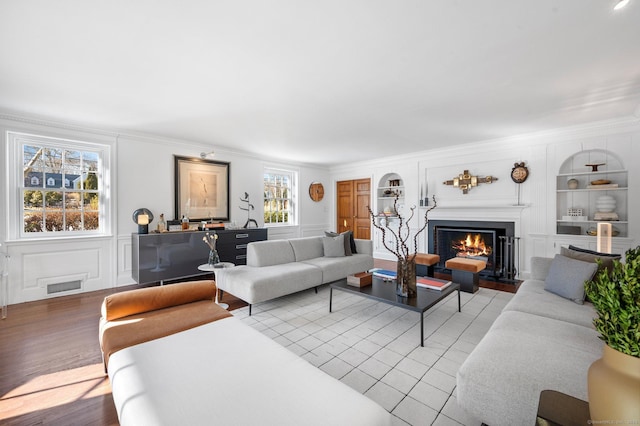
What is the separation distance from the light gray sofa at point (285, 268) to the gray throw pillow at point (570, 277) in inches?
94.4

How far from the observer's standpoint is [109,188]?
4164 mm

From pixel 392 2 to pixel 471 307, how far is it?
3209 millimetres

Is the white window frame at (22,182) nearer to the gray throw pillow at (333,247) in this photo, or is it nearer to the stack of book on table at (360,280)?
the gray throw pillow at (333,247)

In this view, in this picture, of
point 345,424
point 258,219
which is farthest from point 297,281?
point 258,219

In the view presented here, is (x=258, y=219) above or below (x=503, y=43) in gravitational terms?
below

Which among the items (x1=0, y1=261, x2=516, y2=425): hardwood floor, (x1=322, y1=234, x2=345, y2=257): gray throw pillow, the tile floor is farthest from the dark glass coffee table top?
(x1=0, y1=261, x2=516, y2=425): hardwood floor

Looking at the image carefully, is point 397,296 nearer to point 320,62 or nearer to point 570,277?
point 570,277

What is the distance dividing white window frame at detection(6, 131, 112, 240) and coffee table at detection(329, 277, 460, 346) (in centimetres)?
374

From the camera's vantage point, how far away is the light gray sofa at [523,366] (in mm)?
1250

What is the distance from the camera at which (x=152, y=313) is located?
209 cm

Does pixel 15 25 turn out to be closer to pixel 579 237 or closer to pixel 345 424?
pixel 345 424

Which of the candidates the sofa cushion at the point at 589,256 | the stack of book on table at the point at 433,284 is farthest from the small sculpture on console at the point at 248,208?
the sofa cushion at the point at 589,256

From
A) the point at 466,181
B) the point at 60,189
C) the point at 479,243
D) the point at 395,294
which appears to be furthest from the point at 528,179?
the point at 60,189

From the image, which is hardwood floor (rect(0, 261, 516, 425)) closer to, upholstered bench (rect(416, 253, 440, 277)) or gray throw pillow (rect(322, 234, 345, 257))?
gray throw pillow (rect(322, 234, 345, 257))
